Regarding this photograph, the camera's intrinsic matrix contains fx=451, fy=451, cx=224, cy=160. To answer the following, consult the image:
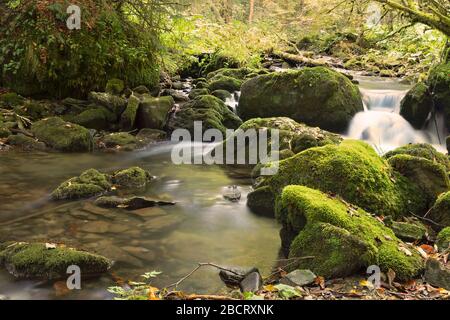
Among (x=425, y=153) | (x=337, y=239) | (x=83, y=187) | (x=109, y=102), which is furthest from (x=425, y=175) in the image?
(x=109, y=102)

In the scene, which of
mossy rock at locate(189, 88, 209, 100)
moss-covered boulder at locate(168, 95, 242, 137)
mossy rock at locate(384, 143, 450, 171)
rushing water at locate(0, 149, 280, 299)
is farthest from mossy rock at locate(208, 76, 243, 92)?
mossy rock at locate(384, 143, 450, 171)

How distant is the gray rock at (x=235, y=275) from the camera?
4.10m

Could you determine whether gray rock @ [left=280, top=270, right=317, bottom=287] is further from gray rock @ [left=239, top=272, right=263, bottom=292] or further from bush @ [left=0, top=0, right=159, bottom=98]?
bush @ [left=0, top=0, right=159, bottom=98]

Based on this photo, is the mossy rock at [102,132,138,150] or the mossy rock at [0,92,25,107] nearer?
the mossy rock at [102,132,138,150]

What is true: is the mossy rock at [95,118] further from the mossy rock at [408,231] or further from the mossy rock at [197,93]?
the mossy rock at [408,231]

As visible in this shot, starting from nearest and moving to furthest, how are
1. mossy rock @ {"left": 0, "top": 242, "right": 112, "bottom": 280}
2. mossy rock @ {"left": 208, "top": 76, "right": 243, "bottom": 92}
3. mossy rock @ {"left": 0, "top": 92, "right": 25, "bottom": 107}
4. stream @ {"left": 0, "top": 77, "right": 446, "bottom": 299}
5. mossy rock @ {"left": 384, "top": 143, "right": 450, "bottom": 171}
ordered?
mossy rock @ {"left": 0, "top": 242, "right": 112, "bottom": 280}
stream @ {"left": 0, "top": 77, "right": 446, "bottom": 299}
mossy rock @ {"left": 384, "top": 143, "right": 450, "bottom": 171}
mossy rock @ {"left": 0, "top": 92, "right": 25, "bottom": 107}
mossy rock @ {"left": 208, "top": 76, "right": 243, "bottom": 92}

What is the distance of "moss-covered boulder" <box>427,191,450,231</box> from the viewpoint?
16.8 ft

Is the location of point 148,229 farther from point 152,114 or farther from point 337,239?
point 152,114

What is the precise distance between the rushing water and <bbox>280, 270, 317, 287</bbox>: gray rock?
58 cm

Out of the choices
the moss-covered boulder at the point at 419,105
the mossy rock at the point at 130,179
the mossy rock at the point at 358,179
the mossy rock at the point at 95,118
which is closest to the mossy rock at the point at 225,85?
the mossy rock at the point at 95,118

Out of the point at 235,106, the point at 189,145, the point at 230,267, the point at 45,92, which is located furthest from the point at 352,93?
the point at 230,267

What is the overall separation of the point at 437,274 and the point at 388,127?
28.4 feet

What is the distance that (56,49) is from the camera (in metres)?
11.5
